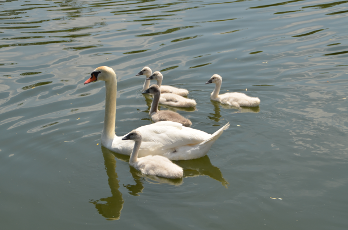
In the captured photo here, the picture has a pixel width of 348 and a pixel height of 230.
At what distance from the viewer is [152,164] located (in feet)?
20.8

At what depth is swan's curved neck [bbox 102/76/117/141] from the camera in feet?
24.3

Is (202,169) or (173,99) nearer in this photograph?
(202,169)

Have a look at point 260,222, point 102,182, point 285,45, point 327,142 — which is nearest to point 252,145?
point 327,142

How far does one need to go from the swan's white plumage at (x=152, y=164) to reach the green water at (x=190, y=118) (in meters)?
0.14

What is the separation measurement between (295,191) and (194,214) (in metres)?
1.58

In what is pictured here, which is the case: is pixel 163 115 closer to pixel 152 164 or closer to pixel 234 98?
pixel 234 98

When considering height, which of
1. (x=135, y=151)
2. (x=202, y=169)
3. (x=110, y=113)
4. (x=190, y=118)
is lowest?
(x=202, y=169)

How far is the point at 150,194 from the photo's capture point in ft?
19.2

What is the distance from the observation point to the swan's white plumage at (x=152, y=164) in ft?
20.2

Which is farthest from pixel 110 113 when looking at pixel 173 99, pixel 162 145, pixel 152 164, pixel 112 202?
pixel 173 99

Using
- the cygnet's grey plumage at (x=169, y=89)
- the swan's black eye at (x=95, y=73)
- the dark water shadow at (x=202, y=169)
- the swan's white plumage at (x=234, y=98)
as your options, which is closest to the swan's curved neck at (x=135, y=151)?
the dark water shadow at (x=202, y=169)

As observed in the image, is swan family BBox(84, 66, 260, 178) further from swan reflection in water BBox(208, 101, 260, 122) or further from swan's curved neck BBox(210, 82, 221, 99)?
swan's curved neck BBox(210, 82, 221, 99)

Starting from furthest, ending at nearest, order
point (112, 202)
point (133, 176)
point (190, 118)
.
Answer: point (190, 118) → point (133, 176) → point (112, 202)

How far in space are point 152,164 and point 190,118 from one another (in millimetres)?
2732
